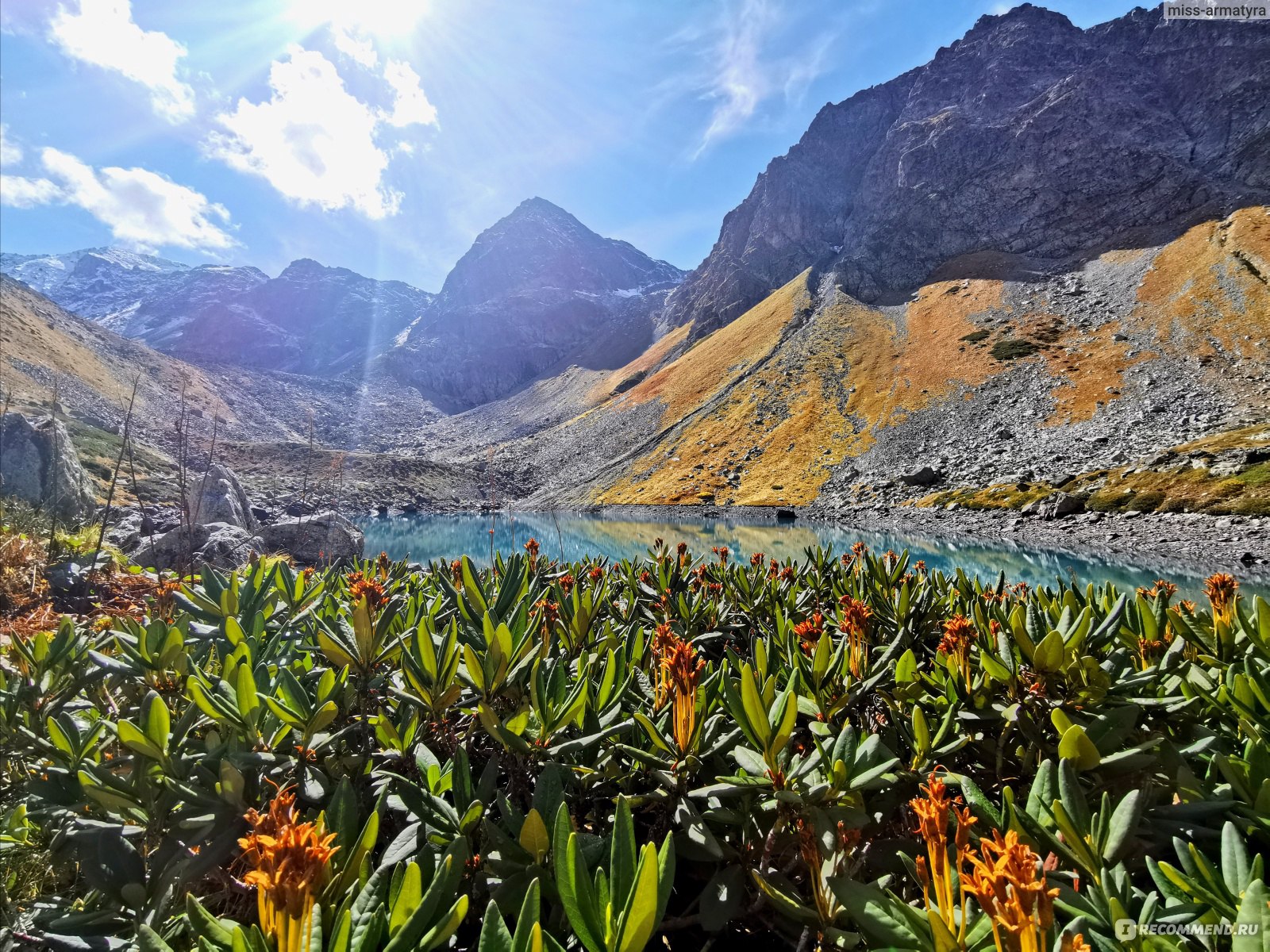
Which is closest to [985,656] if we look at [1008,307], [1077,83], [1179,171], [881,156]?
[1008,307]

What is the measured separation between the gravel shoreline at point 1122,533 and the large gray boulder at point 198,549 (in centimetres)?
2906

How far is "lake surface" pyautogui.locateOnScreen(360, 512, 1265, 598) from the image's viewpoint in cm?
1923

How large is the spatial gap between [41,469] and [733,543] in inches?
1126

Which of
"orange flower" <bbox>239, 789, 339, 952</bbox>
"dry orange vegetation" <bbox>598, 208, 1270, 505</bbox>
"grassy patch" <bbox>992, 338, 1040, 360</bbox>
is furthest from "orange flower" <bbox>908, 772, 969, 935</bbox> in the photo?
"grassy patch" <bbox>992, 338, 1040, 360</bbox>

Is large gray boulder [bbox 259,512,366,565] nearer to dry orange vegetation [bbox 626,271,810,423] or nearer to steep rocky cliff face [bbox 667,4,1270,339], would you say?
dry orange vegetation [bbox 626,271,810,423]

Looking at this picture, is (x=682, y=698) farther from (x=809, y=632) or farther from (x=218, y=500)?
(x=218, y=500)

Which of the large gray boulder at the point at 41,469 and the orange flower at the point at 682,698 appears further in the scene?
the large gray boulder at the point at 41,469

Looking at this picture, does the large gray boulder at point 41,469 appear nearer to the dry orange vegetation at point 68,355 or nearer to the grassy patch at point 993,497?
the grassy patch at point 993,497

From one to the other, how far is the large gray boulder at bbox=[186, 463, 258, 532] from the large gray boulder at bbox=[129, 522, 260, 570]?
6.46m

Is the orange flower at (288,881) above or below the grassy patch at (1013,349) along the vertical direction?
below

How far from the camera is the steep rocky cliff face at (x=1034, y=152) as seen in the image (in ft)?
220

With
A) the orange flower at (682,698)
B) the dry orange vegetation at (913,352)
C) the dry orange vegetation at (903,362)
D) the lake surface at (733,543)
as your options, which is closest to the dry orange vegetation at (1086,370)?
the dry orange vegetation at (903,362)

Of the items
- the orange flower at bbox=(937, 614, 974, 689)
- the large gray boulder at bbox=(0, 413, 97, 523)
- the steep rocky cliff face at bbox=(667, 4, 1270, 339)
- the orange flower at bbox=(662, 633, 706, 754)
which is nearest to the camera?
the orange flower at bbox=(662, 633, 706, 754)

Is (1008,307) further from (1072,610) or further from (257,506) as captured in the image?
(257,506)
